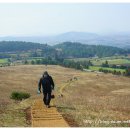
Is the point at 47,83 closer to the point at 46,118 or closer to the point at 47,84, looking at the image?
the point at 47,84

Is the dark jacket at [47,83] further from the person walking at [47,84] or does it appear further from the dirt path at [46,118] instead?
the dirt path at [46,118]

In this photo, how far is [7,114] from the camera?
2383 centimetres

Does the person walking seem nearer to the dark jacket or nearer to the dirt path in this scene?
the dark jacket

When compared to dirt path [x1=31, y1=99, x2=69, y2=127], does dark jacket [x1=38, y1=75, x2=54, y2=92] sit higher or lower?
higher

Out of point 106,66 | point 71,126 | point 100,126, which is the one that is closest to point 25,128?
point 71,126

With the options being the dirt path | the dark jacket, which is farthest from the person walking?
the dirt path

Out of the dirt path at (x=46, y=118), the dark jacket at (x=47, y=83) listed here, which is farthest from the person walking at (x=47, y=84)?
the dirt path at (x=46, y=118)

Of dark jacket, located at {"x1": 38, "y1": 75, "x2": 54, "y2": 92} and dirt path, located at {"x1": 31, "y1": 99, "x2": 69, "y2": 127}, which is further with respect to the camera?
dark jacket, located at {"x1": 38, "y1": 75, "x2": 54, "y2": 92}

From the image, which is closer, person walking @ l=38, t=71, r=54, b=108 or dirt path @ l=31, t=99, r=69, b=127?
dirt path @ l=31, t=99, r=69, b=127

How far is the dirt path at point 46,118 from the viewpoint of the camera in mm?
19891

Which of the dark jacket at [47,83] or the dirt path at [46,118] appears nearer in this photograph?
the dirt path at [46,118]

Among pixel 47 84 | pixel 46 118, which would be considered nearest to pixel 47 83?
pixel 47 84

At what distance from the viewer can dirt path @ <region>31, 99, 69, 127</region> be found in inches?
783

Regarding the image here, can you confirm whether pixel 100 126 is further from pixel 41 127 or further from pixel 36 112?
pixel 36 112
